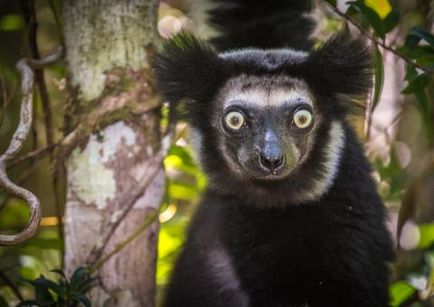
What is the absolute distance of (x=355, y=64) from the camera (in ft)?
10.0

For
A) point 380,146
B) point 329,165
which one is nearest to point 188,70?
point 329,165

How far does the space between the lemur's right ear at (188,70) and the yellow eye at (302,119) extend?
0.43m

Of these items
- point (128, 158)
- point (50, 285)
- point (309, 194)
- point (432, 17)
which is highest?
point (432, 17)

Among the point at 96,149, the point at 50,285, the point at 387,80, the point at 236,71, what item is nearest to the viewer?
the point at 50,285

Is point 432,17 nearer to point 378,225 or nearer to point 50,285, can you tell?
point 378,225

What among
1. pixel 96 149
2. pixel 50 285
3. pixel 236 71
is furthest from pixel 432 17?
pixel 50 285

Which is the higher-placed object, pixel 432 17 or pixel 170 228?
pixel 432 17

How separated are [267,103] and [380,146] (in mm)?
1946

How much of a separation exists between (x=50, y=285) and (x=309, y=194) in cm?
124

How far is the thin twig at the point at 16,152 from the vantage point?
2.24m

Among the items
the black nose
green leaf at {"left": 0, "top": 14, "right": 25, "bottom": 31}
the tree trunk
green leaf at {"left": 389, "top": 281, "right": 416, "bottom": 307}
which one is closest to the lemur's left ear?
the black nose

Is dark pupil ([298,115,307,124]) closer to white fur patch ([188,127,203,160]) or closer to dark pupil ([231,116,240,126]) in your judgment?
dark pupil ([231,116,240,126])

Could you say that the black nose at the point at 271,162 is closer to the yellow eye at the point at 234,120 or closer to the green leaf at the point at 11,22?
the yellow eye at the point at 234,120

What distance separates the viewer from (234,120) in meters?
3.03
